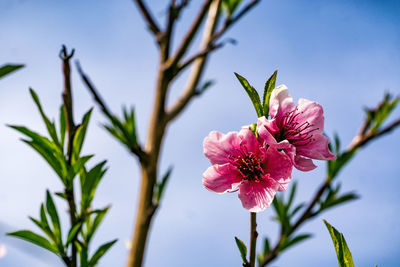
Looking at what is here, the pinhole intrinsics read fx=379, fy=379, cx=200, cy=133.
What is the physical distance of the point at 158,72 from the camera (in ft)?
2.62

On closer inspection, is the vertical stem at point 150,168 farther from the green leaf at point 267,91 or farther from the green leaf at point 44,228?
the green leaf at point 267,91

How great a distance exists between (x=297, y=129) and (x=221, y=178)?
0.15 m

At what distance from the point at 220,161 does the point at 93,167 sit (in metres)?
0.20

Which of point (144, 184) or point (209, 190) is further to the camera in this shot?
point (144, 184)

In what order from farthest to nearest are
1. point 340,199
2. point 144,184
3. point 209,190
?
point 340,199 → point 144,184 → point 209,190

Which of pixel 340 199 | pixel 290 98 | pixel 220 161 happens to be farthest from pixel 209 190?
pixel 340 199

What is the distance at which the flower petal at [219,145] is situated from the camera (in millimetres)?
565

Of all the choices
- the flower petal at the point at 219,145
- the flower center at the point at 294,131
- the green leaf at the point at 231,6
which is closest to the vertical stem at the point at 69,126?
the flower petal at the point at 219,145

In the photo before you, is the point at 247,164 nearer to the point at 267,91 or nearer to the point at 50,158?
the point at 267,91

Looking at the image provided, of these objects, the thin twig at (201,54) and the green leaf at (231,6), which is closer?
the thin twig at (201,54)

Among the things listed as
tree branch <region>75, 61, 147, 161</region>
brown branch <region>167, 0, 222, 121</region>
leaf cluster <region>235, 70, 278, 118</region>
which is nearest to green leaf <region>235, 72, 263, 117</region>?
leaf cluster <region>235, 70, 278, 118</region>

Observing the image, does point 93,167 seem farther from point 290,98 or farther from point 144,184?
point 290,98

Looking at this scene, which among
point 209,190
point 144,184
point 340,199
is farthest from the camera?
point 340,199

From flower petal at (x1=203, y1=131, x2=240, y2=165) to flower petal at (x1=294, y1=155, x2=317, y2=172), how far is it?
9cm
